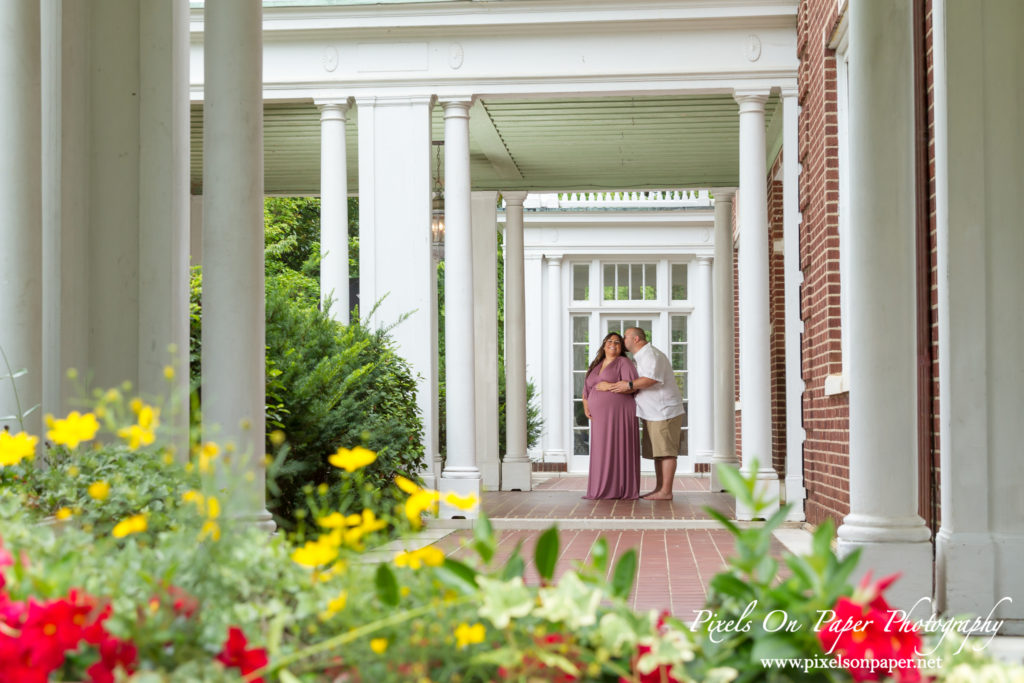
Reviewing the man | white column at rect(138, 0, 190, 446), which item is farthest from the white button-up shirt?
white column at rect(138, 0, 190, 446)

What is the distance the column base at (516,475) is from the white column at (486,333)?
4.2 inches

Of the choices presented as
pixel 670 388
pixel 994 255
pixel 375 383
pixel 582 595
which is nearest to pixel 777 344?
pixel 670 388

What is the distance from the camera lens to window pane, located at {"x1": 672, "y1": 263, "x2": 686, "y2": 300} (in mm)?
21047

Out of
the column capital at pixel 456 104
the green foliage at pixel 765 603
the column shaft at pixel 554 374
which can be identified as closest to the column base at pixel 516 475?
the column capital at pixel 456 104

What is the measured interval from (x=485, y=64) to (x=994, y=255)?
660 centimetres

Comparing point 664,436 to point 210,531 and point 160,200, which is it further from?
point 210,531

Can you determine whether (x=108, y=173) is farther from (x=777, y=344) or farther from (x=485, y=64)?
(x=777, y=344)

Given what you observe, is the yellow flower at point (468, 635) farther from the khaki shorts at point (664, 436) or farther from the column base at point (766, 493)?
the khaki shorts at point (664, 436)

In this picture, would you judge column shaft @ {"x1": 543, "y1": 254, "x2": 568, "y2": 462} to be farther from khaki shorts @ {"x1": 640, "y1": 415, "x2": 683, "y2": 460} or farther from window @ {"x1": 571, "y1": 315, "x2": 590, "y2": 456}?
khaki shorts @ {"x1": 640, "y1": 415, "x2": 683, "y2": 460}

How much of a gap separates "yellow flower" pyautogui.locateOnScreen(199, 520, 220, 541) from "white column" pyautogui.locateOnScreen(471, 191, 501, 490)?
41.1 feet

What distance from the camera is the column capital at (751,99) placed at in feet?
35.7

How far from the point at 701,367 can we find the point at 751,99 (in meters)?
9.75

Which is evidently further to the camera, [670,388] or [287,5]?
[670,388]

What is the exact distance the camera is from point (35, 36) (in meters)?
5.21
